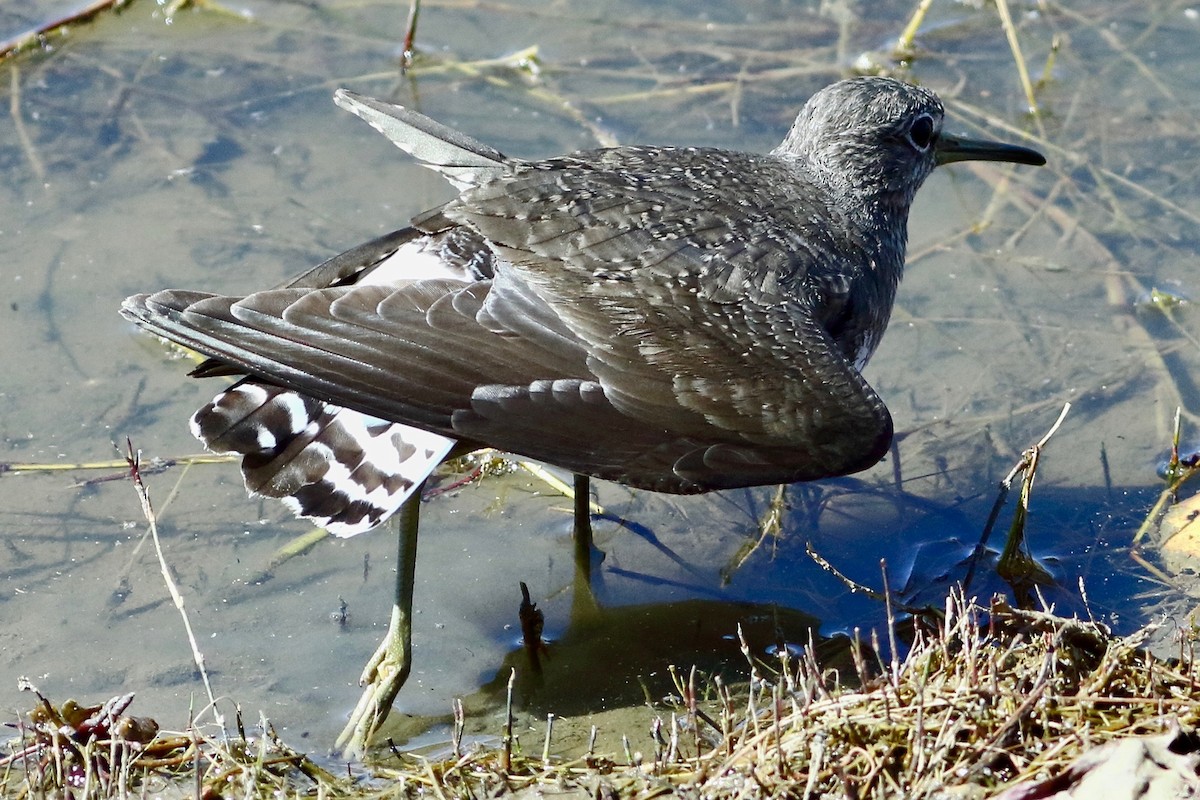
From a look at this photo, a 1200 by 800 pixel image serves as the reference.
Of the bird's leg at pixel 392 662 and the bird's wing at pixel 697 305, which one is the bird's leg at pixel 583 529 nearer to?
the bird's leg at pixel 392 662

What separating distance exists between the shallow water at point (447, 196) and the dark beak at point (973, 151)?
0.75 m

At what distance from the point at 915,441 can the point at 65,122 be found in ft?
13.1

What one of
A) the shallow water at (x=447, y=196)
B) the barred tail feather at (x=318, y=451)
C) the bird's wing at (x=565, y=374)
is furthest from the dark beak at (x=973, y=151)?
the barred tail feather at (x=318, y=451)

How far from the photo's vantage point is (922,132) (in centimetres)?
485

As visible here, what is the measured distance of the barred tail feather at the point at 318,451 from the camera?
149 inches

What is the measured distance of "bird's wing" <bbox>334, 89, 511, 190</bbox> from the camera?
Result: 4.30 m

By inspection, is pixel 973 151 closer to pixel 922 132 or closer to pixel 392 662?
pixel 922 132

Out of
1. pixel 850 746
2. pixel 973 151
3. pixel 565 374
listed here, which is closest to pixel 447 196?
pixel 973 151

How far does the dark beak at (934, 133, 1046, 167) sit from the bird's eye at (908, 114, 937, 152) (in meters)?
0.09

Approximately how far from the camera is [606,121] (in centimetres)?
655

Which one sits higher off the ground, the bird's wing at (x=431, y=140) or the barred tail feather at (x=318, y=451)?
the bird's wing at (x=431, y=140)

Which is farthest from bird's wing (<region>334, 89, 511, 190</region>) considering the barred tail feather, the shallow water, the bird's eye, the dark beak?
the dark beak

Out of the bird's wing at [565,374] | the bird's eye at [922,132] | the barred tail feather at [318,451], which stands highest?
the bird's eye at [922,132]

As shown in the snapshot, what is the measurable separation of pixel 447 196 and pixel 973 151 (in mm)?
2223
